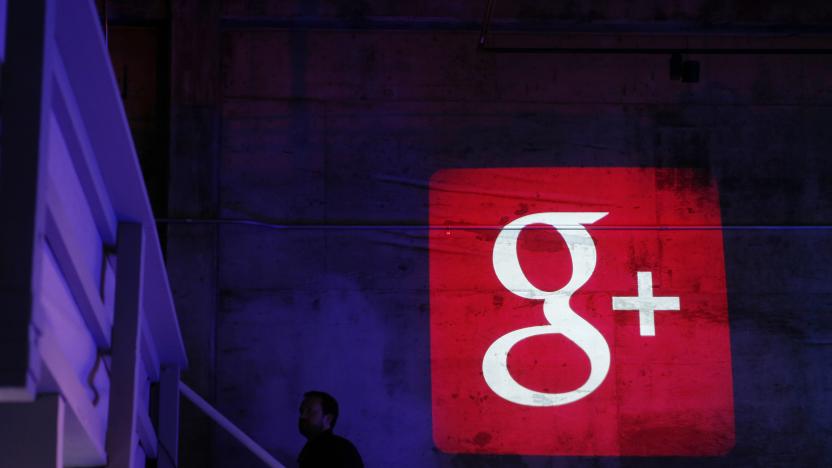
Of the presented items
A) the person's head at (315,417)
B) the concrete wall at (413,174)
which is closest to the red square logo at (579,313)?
the concrete wall at (413,174)

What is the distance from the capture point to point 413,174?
5547 mm

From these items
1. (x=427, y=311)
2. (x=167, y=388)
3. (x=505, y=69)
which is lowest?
(x=167, y=388)

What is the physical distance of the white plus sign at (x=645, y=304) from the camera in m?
5.46

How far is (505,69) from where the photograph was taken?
5.66 m

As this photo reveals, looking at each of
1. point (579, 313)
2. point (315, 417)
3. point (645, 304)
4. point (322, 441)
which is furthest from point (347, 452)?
point (645, 304)

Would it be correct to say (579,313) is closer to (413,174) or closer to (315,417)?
(413,174)

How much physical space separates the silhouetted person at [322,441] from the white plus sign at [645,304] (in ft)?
7.58

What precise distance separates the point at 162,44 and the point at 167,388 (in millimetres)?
2716

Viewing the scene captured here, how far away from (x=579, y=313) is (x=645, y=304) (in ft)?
1.47

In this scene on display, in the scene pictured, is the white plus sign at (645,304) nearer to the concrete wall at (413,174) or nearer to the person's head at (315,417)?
the concrete wall at (413,174)

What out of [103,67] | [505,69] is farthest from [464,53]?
[103,67]

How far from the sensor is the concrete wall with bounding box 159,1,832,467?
17.5 feet

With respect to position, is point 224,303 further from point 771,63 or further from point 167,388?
point 771,63

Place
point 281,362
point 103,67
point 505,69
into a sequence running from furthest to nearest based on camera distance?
1. point 505,69
2. point 281,362
3. point 103,67
